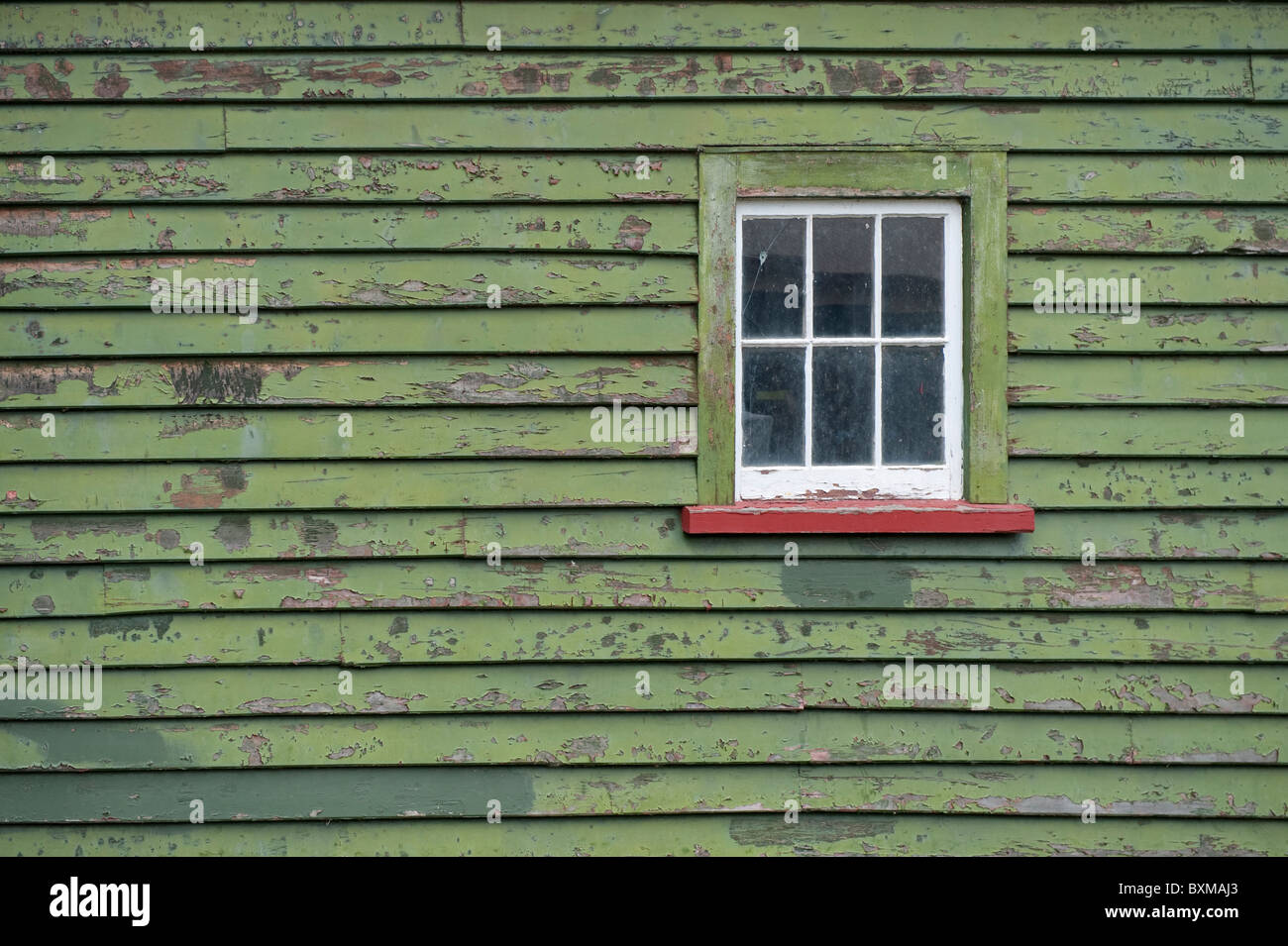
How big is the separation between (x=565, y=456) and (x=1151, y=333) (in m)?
1.90

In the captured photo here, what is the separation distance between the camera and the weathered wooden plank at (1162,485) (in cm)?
309

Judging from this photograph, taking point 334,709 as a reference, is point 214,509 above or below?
above

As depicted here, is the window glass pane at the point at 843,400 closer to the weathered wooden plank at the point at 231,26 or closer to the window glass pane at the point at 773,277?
the window glass pane at the point at 773,277

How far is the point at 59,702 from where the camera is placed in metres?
3.06

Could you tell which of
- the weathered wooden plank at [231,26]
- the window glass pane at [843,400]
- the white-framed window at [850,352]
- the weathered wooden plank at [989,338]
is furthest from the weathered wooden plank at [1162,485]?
the weathered wooden plank at [231,26]

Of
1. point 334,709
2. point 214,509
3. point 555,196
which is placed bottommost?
point 334,709

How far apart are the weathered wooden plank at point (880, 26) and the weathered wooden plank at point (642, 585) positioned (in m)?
1.64

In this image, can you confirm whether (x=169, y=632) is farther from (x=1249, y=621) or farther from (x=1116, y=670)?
(x=1249, y=621)

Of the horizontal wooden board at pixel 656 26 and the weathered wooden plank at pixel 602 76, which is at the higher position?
the horizontal wooden board at pixel 656 26

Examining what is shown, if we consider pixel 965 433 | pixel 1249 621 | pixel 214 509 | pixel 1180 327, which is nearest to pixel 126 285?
pixel 214 509

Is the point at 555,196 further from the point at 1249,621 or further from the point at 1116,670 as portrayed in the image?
the point at 1249,621

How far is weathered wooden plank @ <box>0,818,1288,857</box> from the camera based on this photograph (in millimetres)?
3102
